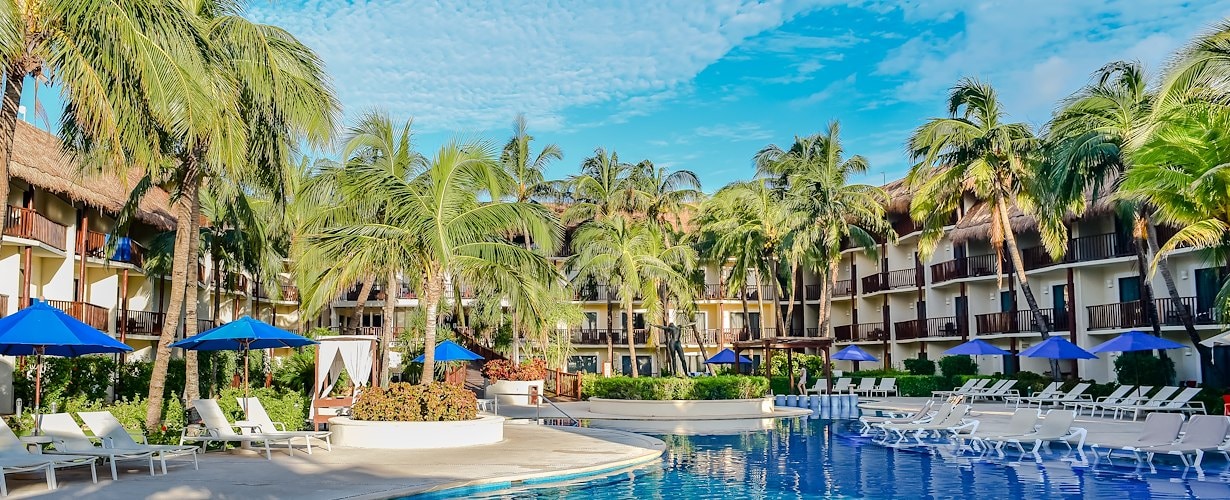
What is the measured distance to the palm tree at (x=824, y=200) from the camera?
104 feet

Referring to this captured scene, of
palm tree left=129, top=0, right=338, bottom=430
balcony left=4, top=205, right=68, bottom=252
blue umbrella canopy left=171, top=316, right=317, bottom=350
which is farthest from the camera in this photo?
balcony left=4, top=205, right=68, bottom=252

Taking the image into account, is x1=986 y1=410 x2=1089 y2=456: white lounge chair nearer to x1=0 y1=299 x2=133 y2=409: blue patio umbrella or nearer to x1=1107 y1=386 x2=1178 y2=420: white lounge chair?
x1=1107 y1=386 x2=1178 y2=420: white lounge chair

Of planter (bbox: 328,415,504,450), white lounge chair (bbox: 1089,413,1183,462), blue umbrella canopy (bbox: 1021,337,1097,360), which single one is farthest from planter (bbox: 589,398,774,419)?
white lounge chair (bbox: 1089,413,1183,462)

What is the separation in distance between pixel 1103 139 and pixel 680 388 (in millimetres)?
11030

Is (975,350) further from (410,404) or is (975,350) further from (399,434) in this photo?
(399,434)

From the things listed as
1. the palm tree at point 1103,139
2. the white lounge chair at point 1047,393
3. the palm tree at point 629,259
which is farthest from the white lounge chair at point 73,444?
the palm tree at point 629,259

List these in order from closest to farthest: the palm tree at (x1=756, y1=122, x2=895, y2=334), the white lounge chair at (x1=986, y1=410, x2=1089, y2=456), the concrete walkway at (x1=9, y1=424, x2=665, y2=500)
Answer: the concrete walkway at (x1=9, y1=424, x2=665, y2=500) → the white lounge chair at (x1=986, y1=410, x2=1089, y2=456) → the palm tree at (x1=756, y1=122, x2=895, y2=334)

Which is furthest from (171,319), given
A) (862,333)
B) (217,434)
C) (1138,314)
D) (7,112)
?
(862,333)

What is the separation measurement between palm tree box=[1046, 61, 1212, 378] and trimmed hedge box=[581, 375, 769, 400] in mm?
8392

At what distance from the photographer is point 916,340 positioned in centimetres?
3966

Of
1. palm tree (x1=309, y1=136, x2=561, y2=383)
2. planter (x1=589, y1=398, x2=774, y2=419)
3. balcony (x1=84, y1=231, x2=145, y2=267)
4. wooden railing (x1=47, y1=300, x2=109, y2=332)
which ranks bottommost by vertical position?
planter (x1=589, y1=398, x2=774, y2=419)

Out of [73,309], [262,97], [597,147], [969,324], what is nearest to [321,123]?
[262,97]

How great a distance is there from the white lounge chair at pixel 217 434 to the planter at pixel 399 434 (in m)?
0.92

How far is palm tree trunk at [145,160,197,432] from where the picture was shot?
46.3 feet
